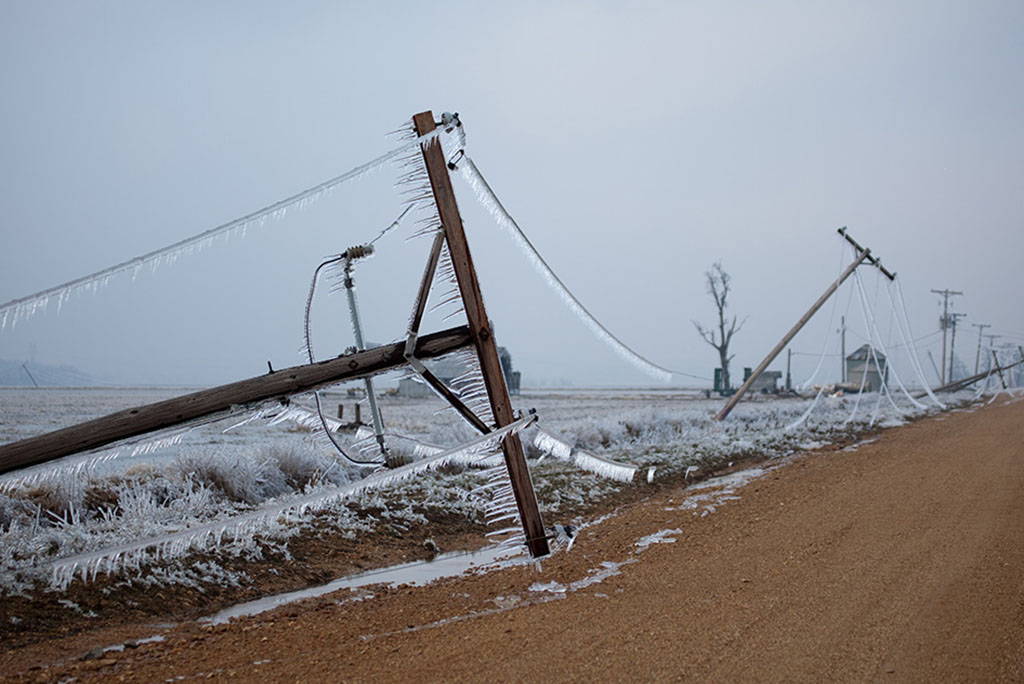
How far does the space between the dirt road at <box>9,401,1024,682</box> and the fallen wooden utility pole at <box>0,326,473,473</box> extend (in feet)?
4.20

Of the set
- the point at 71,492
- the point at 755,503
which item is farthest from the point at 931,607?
the point at 71,492

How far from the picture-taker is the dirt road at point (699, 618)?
361cm

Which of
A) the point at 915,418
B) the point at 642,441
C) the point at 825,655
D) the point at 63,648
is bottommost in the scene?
the point at 915,418

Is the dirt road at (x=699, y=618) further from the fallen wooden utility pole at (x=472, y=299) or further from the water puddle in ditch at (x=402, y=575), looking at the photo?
the fallen wooden utility pole at (x=472, y=299)

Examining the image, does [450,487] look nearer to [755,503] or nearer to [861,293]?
[755,503]

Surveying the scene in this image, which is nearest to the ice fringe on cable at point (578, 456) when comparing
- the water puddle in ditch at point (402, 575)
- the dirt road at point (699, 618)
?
the dirt road at point (699, 618)

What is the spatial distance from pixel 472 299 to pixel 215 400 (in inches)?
63.6

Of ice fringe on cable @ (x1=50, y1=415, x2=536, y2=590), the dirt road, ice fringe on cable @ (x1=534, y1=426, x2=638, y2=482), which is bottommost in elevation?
the dirt road

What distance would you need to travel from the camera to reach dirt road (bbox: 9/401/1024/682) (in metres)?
3.61

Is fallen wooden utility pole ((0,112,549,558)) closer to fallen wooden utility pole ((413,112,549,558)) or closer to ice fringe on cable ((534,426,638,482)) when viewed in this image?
fallen wooden utility pole ((413,112,549,558))

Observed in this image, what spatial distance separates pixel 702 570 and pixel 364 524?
3.96m

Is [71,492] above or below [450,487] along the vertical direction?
above

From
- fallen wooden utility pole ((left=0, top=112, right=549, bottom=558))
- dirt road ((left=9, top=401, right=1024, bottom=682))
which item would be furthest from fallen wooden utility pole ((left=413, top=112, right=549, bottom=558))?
dirt road ((left=9, top=401, right=1024, bottom=682))

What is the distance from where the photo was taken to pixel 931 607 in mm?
4363
